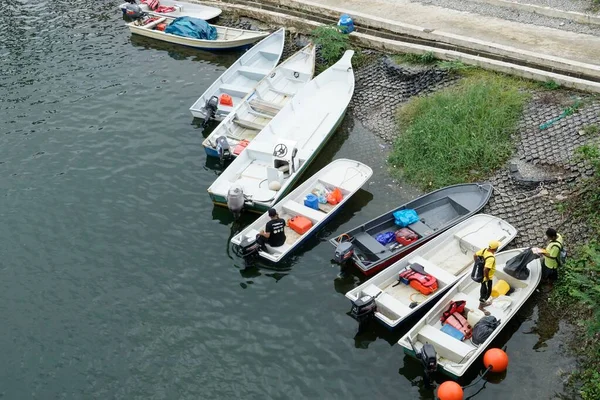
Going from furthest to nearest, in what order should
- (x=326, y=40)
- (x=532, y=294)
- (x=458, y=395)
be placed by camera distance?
(x=326, y=40), (x=532, y=294), (x=458, y=395)

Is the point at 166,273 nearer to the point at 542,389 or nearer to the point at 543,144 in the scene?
the point at 542,389

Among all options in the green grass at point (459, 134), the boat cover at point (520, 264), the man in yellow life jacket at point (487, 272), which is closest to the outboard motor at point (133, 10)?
the green grass at point (459, 134)

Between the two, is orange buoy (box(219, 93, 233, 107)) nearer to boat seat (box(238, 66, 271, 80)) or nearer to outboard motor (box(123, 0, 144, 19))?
boat seat (box(238, 66, 271, 80))

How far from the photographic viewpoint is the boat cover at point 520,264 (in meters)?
15.1

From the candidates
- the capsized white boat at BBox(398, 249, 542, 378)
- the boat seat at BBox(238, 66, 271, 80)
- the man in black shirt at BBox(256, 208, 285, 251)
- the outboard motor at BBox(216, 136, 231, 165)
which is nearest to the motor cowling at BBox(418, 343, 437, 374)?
the capsized white boat at BBox(398, 249, 542, 378)

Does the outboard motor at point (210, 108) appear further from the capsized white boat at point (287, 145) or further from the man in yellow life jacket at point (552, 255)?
the man in yellow life jacket at point (552, 255)

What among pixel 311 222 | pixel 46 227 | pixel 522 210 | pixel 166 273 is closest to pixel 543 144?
pixel 522 210

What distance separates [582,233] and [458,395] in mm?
6418

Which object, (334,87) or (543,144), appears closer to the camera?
(543,144)

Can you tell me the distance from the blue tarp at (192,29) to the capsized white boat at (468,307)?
18.0 m

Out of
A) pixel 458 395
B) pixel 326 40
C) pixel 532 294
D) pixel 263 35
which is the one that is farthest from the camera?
pixel 263 35

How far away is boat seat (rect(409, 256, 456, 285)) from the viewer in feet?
50.8

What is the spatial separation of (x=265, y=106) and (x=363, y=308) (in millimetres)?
10886

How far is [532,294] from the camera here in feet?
50.3
